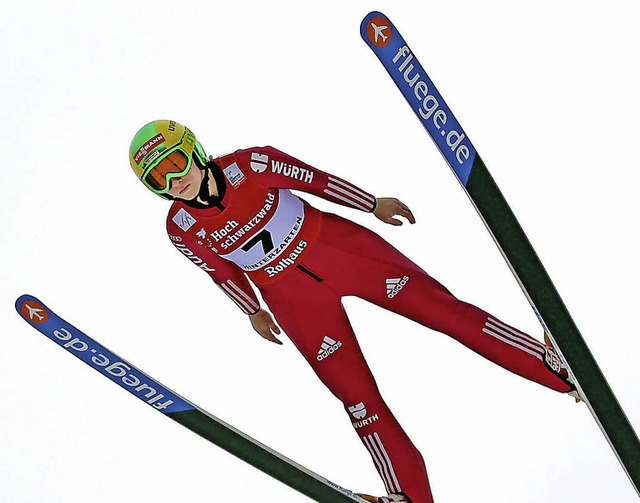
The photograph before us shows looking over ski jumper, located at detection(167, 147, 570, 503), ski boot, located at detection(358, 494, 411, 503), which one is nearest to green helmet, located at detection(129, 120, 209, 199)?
ski jumper, located at detection(167, 147, 570, 503)

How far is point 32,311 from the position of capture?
3.23 m

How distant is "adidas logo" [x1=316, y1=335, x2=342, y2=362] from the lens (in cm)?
333

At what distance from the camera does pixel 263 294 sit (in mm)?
3359

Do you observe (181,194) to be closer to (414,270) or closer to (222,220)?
(222,220)

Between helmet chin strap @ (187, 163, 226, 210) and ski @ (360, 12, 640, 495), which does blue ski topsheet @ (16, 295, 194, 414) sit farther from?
ski @ (360, 12, 640, 495)

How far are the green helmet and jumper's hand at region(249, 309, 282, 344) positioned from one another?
536 mm

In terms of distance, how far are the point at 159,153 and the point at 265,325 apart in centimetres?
67

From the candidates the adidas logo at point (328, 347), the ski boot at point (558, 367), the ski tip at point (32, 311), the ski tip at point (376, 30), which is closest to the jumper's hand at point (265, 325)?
the adidas logo at point (328, 347)

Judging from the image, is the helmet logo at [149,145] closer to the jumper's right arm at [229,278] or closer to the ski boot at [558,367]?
the jumper's right arm at [229,278]

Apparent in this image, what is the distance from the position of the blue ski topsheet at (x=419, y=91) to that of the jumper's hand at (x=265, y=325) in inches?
33.4

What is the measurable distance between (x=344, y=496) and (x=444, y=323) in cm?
56

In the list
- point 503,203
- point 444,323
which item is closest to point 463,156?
point 503,203

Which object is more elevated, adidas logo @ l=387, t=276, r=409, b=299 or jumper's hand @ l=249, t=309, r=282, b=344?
jumper's hand @ l=249, t=309, r=282, b=344

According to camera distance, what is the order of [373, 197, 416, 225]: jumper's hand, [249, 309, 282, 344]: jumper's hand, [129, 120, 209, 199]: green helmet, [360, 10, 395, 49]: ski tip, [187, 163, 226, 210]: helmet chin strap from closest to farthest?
[360, 10, 395, 49]: ski tip < [129, 120, 209, 199]: green helmet < [187, 163, 226, 210]: helmet chin strap < [373, 197, 416, 225]: jumper's hand < [249, 309, 282, 344]: jumper's hand
